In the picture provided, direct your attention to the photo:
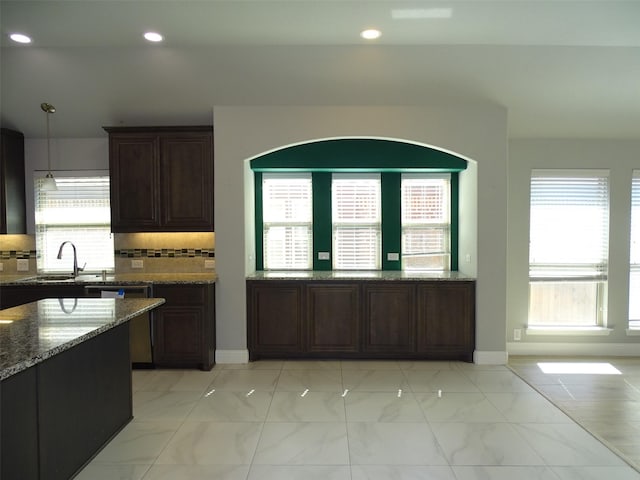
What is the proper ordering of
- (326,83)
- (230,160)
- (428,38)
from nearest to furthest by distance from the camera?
(428,38)
(326,83)
(230,160)

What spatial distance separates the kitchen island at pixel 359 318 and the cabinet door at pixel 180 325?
0.52 meters

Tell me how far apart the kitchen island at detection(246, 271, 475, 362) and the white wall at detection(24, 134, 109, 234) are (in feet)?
7.75

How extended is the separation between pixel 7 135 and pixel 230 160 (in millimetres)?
2508

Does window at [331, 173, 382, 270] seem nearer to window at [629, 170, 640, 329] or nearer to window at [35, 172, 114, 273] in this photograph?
window at [35, 172, 114, 273]

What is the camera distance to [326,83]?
4.00 meters

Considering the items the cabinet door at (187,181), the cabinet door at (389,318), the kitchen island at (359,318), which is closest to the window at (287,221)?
the kitchen island at (359,318)

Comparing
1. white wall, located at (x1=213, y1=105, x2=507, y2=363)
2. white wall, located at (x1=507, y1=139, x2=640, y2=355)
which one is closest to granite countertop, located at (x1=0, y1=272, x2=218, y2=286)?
white wall, located at (x1=213, y1=105, x2=507, y2=363)

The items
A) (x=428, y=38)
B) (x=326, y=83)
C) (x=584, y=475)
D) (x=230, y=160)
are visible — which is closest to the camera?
(x=584, y=475)

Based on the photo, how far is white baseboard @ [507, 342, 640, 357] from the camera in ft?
16.6

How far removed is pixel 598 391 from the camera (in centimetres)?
390

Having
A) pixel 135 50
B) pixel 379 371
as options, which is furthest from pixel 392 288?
pixel 135 50

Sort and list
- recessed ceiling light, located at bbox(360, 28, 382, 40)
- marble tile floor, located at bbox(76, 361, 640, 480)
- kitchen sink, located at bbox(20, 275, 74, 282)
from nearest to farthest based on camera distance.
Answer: marble tile floor, located at bbox(76, 361, 640, 480), recessed ceiling light, located at bbox(360, 28, 382, 40), kitchen sink, located at bbox(20, 275, 74, 282)

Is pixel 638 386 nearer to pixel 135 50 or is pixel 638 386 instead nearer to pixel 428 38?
pixel 428 38

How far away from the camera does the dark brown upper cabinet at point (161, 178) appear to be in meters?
4.36
